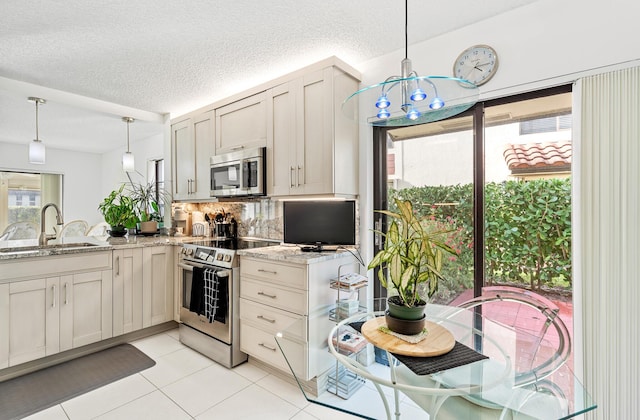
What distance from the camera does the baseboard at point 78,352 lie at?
2.35 metres

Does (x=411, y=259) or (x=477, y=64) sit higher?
→ (x=477, y=64)

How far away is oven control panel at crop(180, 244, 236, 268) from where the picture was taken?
2520 millimetres

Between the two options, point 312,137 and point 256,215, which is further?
point 256,215

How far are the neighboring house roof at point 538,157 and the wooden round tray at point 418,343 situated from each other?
1.40 metres

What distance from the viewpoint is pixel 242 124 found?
9.86ft

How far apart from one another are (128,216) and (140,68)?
5.69ft

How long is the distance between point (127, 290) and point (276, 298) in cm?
171

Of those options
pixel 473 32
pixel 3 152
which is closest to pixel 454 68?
pixel 473 32

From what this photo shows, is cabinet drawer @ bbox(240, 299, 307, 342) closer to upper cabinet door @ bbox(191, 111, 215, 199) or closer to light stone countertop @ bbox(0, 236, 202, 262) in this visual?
light stone countertop @ bbox(0, 236, 202, 262)

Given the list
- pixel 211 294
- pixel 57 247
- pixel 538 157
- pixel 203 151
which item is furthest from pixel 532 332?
pixel 57 247

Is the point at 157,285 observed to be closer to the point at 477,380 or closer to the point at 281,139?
the point at 281,139

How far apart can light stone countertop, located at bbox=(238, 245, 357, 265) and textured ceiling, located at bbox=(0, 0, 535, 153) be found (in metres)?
1.65

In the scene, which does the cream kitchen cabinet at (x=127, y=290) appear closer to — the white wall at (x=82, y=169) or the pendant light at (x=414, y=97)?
the pendant light at (x=414, y=97)

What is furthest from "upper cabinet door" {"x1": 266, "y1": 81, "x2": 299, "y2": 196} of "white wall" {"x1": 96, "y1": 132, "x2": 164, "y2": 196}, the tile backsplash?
"white wall" {"x1": 96, "y1": 132, "x2": 164, "y2": 196}
